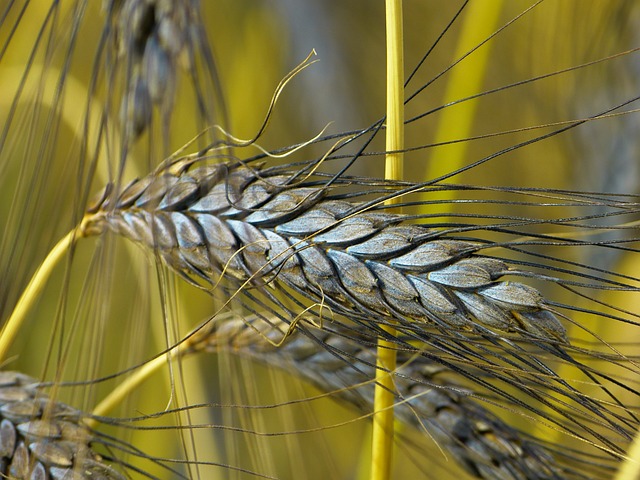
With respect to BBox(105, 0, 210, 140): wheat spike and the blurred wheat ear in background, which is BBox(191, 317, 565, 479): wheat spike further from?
BBox(105, 0, 210, 140): wheat spike

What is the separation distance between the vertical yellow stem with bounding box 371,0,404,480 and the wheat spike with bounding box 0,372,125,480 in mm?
162

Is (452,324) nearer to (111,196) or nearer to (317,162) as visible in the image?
(317,162)

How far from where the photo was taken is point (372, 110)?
1286 mm

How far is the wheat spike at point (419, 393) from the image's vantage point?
0.48 m

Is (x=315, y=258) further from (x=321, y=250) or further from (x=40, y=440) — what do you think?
(x=40, y=440)

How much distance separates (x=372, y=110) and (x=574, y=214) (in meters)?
0.47

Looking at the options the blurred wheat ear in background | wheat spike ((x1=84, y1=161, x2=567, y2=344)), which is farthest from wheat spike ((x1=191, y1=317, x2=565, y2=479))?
wheat spike ((x1=84, y1=161, x2=567, y2=344))

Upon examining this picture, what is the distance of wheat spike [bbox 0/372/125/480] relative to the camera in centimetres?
40

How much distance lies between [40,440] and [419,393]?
26cm

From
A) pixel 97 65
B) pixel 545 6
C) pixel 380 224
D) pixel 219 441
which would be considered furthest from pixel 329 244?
pixel 219 441

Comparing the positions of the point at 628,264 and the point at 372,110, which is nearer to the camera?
the point at 628,264

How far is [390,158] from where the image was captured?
1.33 feet

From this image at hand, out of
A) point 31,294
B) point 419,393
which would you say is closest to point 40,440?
point 31,294

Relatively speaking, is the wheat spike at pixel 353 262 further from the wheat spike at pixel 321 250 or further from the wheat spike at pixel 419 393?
the wheat spike at pixel 419 393
